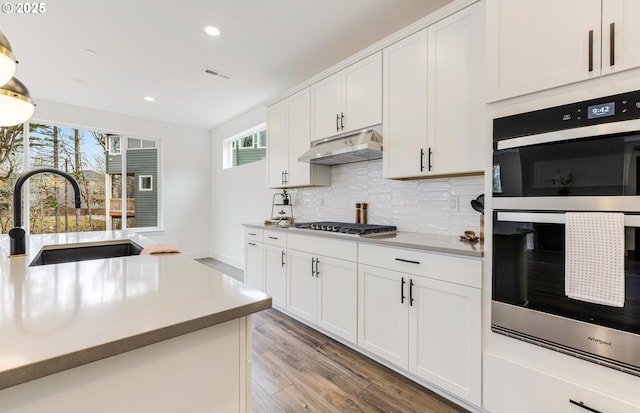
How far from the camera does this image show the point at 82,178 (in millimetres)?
4875

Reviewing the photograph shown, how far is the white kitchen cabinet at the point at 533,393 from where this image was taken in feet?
4.01

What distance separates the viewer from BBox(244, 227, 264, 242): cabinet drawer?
11.1 feet

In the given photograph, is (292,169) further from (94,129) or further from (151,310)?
(94,129)

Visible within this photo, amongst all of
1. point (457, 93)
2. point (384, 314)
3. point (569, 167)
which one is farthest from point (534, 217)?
point (384, 314)

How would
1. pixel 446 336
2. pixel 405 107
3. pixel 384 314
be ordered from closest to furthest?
1. pixel 446 336
2. pixel 384 314
3. pixel 405 107

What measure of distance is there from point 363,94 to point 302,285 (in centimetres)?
190

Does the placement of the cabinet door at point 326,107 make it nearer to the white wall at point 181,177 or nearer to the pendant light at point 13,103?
the pendant light at point 13,103

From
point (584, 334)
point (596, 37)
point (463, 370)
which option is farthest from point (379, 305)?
point (596, 37)

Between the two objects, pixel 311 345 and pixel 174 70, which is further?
pixel 174 70

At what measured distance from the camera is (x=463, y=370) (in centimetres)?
164

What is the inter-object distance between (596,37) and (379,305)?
1.88 m

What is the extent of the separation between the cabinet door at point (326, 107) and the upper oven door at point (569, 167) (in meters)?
1.59

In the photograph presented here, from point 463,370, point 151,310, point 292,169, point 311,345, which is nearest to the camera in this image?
point 151,310

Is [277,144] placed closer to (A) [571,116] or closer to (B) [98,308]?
(A) [571,116]
